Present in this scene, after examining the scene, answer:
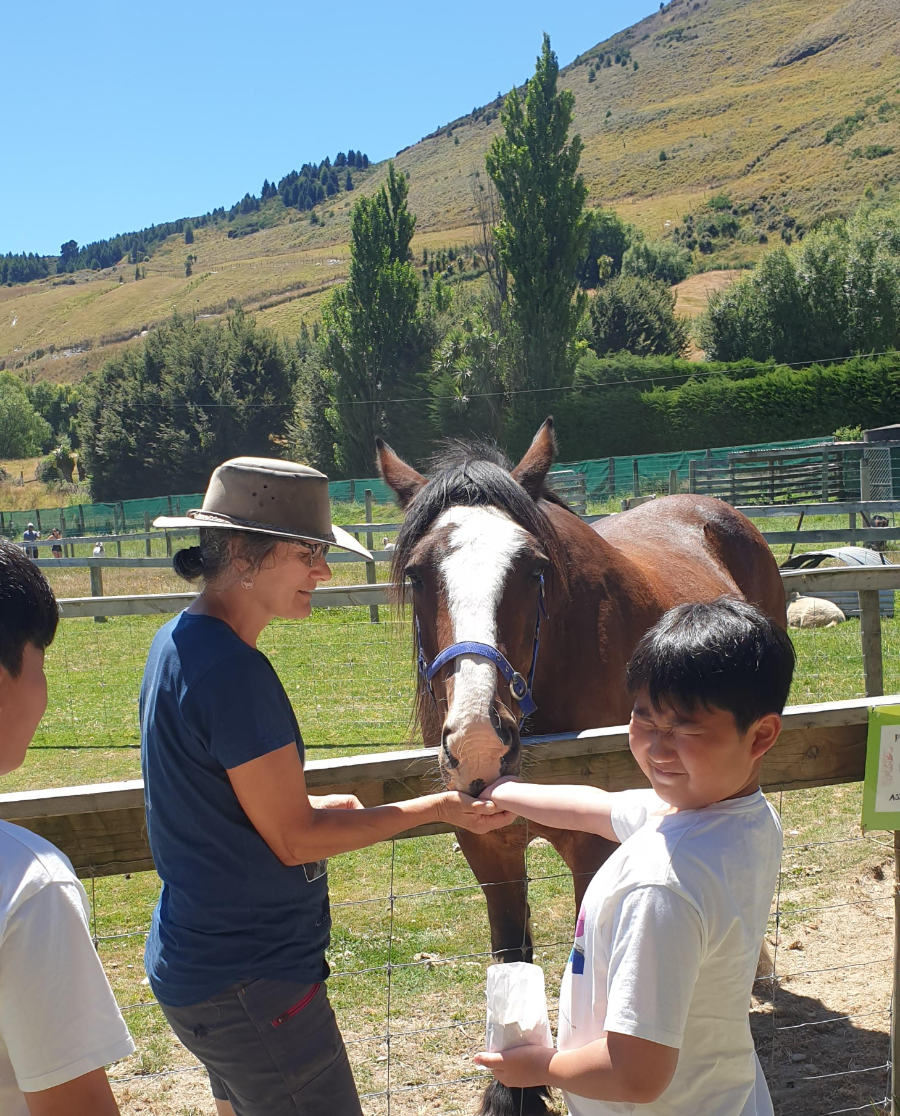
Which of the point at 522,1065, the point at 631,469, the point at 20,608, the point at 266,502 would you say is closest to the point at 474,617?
the point at 266,502

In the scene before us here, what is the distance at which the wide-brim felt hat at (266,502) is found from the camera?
181 cm

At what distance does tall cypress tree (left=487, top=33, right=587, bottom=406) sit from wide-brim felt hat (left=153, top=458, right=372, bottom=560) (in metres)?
38.3

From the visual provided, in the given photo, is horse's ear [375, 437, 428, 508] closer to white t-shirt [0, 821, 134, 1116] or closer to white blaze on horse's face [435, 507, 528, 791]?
white blaze on horse's face [435, 507, 528, 791]

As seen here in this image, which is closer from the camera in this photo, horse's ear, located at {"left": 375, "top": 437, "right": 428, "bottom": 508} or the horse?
the horse

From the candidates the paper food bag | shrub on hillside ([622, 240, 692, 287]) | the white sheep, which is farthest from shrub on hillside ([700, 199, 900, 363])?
the paper food bag

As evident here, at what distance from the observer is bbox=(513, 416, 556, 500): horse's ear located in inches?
128

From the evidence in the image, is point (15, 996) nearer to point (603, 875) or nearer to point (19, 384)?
point (603, 875)

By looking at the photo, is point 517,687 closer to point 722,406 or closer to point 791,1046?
point 791,1046

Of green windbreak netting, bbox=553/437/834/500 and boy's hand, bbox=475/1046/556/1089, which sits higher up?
green windbreak netting, bbox=553/437/834/500

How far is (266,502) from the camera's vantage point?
183cm

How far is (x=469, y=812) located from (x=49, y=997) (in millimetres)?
1007

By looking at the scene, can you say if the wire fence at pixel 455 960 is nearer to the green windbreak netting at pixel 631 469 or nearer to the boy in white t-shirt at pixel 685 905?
the boy in white t-shirt at pixel 685 905

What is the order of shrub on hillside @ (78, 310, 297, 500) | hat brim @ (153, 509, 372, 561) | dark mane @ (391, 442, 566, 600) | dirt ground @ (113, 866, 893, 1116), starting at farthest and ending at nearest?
1. shrub on hillside @ (78, 310, 297, 500)
2. dirt ground @ (113, 866, 893, 1116)
3. dark mane @ (391, 442, 566, 600)
4. hat brim @ (153, 509, 372, 561)

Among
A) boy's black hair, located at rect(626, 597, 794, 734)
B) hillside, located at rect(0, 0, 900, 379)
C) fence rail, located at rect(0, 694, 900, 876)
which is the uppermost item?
hillside, located at rect(0, 0, 900, 379)
